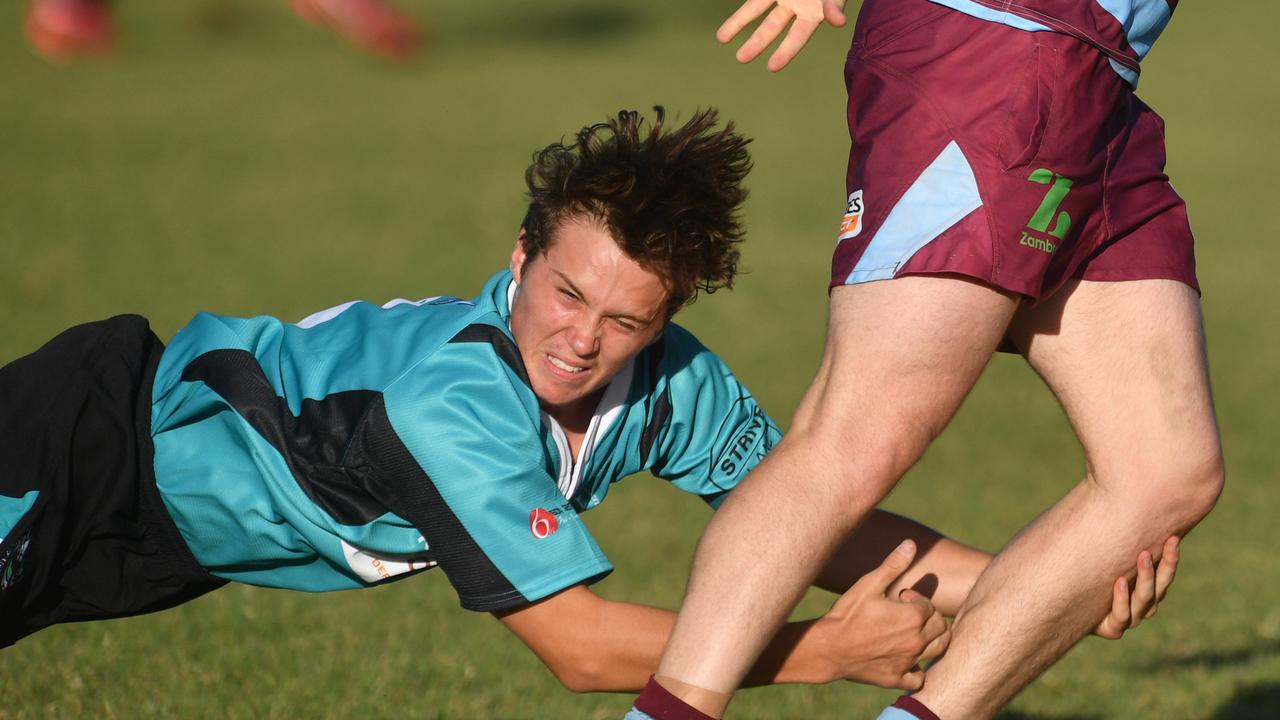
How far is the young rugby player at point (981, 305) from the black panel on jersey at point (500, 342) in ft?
1.83

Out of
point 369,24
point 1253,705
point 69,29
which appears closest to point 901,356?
point 1253,705

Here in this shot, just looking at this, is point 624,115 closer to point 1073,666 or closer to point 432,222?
point 1073,666

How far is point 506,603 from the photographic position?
3.06m

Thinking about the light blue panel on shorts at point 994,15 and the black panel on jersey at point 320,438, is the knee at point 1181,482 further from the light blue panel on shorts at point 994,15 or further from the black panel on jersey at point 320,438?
the black panel on jersey at point 320,438

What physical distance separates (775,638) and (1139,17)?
150cm

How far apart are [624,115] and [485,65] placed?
67.8ft

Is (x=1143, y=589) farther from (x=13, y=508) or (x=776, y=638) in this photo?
(x=13, y=508)

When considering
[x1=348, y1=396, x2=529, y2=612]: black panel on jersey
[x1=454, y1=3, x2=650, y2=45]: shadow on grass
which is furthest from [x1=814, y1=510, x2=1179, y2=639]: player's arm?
[x1=454, y1=3, x2=650, y2=45]: shadow on grass

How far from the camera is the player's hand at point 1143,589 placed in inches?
130

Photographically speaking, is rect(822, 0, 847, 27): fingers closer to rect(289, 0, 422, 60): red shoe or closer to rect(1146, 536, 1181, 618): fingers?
rect(1146, 536, 1181, 618): fingers

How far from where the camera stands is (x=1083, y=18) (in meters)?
3.00

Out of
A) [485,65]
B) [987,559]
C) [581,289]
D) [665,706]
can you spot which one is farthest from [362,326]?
[485,65]

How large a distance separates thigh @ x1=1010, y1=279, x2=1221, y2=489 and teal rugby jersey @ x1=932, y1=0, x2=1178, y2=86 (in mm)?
499

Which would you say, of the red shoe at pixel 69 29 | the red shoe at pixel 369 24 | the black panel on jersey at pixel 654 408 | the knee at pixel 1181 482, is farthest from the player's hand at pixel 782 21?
the red shoe at pixel 369 24
